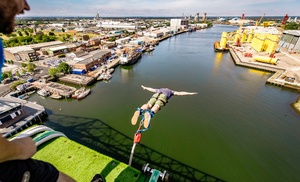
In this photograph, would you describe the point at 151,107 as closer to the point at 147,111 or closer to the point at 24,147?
the point at 147,111

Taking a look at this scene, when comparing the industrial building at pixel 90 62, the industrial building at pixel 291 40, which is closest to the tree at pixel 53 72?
the industrial building at pixel 90 62

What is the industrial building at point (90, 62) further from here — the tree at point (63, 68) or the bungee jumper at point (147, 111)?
the bungee jumper at point (147, 111)

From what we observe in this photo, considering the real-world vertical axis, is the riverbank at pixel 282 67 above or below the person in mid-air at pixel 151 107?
below

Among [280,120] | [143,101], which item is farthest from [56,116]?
[280,120]

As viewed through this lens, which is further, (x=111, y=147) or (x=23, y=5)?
(x=111, y=147)

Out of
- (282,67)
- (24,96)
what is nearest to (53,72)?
(24,96)

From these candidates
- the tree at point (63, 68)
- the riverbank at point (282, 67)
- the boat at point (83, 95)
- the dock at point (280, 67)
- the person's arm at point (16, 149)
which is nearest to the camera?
the person's arm at point (16, 149)

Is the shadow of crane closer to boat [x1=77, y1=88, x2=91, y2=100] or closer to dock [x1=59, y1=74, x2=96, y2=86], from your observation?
boat [x1=77, y1=88, x2=91, y2=100]

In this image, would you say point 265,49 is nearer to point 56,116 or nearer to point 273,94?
point 273,94
